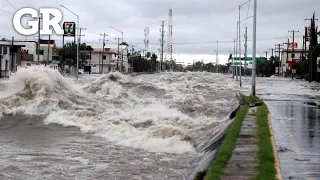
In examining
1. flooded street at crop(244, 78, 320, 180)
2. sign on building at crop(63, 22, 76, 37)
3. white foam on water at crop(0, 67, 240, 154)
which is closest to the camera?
flooded street at crop(244, 78, 320, 180)

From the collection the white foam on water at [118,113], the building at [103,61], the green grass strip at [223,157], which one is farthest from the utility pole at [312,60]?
the building at [103,61]

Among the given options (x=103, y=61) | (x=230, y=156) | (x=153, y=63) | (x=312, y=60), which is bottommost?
(x=230, y=156)

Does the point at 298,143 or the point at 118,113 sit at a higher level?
the point at 298,143

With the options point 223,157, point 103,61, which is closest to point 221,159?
point 223,157

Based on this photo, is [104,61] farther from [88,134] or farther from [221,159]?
[221,159]

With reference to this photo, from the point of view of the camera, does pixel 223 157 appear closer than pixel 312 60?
Yes

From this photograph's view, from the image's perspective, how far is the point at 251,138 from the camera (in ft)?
41.8

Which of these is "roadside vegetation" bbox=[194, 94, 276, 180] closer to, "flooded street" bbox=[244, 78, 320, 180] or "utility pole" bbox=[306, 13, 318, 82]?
"flooded street" bbox=[244, 78, 320, 180]

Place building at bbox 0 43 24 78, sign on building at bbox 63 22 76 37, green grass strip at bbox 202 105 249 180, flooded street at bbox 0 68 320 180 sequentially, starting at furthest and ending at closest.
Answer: sign on building at bbox 63 22 76 37 → building at bbox 0 43 24 78 → flooded street at bbox 0 68 320 180 → green grass strip at bbox 202 105 249 180

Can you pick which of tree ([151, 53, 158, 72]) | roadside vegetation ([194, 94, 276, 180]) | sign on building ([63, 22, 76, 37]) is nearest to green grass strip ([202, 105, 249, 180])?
roadside vegetation ([194, 94, 276, 180])

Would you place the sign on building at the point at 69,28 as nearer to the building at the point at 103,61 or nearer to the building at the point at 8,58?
the building at the point at 8,58

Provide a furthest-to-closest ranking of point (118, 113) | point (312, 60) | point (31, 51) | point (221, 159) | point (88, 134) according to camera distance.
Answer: point (31, 51) → point (312, 60) → point (118, 113) → point (88, 134) → point (221, 159)

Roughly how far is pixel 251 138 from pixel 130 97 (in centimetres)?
2292

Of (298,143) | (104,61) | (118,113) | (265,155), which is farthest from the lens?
(104,61)
